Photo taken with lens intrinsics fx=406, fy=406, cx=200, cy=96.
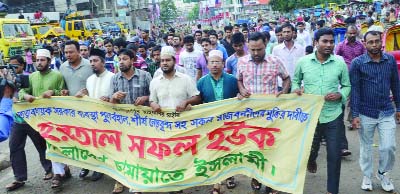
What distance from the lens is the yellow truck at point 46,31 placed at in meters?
26.3

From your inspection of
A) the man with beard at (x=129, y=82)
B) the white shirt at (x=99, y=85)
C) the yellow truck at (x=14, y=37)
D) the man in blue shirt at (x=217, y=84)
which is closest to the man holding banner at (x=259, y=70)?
the man in blue shirt at (x=217, y=84)


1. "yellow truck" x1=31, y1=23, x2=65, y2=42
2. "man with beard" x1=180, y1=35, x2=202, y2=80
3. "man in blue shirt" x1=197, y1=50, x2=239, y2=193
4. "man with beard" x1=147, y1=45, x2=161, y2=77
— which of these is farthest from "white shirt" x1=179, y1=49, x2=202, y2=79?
Answer: "yellow truck" x1=31, y1=23, x2=65, y2=42

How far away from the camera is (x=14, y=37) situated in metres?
20.1

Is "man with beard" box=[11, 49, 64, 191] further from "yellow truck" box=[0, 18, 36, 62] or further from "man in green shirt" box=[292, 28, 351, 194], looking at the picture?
"yellow truck" box=[0, 18, 36, 62]

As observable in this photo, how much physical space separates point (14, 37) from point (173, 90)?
18.3m

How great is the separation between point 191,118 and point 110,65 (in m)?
4.15

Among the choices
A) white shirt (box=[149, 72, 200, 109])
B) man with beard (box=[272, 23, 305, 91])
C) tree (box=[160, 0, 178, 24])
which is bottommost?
white shirt (box=[149, 72, 200, 109])

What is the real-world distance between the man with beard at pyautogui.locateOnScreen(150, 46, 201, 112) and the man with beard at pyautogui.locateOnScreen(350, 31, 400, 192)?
167cm

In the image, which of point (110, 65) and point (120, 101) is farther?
point (110, 65)

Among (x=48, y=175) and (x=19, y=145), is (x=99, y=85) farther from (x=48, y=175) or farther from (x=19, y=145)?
(x=48, y=175)

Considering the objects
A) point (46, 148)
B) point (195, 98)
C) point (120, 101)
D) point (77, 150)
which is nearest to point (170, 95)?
point (195, 98)

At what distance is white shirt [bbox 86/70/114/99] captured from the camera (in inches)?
196

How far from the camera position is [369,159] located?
4.25 metres

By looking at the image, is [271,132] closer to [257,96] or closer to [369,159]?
[257,96]
